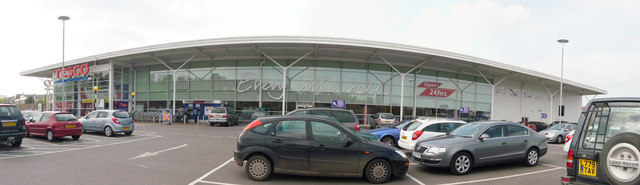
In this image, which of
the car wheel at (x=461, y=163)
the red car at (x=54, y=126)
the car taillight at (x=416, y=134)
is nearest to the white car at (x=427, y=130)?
the car taillight at (x=416, y=134)

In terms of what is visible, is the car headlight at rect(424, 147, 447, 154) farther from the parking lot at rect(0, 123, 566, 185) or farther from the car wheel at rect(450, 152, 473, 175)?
the parking lot at rect(0, 123, 566, 185)

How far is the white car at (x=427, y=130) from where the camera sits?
1053 centimetres

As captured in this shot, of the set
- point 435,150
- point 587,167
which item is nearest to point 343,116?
point 435,150

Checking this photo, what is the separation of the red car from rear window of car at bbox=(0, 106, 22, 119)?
2.17m

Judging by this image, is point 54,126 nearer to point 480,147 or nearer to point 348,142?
point 348,142

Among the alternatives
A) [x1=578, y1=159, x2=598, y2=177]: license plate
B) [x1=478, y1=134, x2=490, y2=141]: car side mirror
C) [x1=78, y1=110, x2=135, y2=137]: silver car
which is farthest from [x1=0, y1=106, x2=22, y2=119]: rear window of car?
[x1=578, y1=159, x2=598, y2=177]: license plate

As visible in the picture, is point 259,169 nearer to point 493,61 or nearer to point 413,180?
point 413,180

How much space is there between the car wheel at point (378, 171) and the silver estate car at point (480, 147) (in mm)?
1534

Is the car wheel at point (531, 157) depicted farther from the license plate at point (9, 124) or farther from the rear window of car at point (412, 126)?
the license plate at point (9, 124)

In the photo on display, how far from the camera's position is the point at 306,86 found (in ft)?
99.7

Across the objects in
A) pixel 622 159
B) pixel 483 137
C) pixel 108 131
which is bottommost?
pixel 108 131

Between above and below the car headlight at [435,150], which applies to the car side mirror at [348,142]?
above

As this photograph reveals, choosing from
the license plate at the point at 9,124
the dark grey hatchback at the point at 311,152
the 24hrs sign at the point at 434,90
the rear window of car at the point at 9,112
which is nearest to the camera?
the dark grey hatchback at the point at 311,152

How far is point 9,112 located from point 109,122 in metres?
5.10
